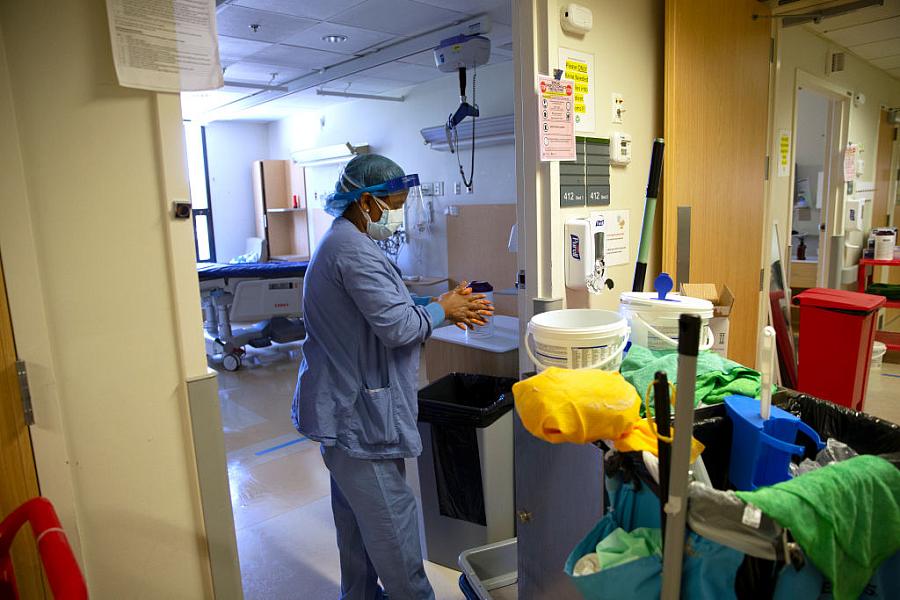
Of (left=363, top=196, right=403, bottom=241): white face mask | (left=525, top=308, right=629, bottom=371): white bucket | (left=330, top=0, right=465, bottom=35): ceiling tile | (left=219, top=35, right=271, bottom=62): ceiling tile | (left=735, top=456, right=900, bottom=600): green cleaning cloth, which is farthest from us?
(left=219, top=35, right=271, bottom=62): ceiling tile

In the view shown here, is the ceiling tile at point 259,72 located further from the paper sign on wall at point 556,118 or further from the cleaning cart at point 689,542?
the cleaning cart at point 689,542

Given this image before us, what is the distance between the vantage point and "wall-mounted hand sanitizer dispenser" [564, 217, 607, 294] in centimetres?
217

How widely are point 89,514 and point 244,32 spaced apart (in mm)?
3802

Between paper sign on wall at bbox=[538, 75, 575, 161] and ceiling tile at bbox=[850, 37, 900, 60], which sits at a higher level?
ceiling tile at bbox=[850, 37, 900, 60]

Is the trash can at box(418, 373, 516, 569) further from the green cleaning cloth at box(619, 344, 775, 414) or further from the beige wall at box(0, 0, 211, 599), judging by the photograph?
Answer: the beige wall at box(0, 0, 211, 599)

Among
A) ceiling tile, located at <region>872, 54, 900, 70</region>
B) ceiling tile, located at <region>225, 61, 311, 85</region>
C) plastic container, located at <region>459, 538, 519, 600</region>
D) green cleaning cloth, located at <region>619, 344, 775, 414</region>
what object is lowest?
plastic container, located at <region>459, 538, 519, 600</region>

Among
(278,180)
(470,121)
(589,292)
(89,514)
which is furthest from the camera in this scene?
(278,180)

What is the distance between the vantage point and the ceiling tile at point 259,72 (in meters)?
5.27

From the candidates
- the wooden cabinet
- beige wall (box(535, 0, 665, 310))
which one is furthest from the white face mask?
the wooden cabinet

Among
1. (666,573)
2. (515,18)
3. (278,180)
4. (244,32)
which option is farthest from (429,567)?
(278,180)

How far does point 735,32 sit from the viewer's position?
2918 millimetres

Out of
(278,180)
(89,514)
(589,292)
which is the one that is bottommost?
(89,514)

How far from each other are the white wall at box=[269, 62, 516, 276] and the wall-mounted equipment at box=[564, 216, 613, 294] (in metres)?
3.19

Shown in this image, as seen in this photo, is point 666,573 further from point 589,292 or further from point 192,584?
point 589,292
